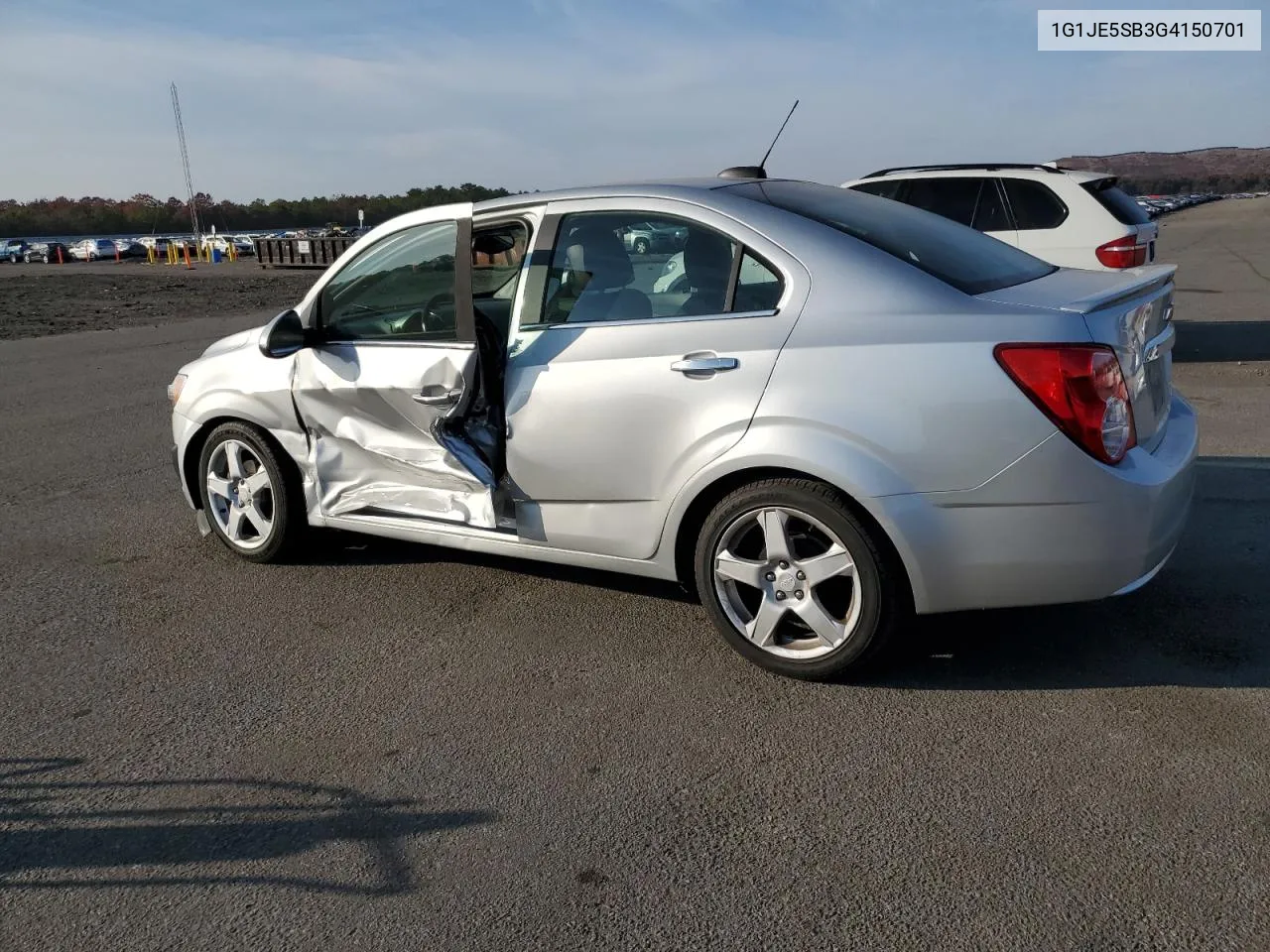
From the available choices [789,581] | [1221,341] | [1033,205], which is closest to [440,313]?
[789,581]

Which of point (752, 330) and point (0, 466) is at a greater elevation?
point (752, 330)

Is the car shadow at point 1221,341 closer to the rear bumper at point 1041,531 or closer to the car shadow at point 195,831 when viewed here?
the rear bumper at point 1041,531

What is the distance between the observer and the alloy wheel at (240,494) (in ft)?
17.5

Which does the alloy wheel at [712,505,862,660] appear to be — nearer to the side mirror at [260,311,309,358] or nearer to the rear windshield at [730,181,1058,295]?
the rear windshield at [730,181,1058,295]

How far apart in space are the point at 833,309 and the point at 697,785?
162 cm

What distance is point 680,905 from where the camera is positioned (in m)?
2.71

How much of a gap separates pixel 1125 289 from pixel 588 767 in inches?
95.7

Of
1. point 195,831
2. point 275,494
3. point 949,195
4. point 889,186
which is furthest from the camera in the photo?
point 889,186

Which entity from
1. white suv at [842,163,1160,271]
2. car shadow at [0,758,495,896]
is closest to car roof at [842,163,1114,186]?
white suv at [842,163,1160,271]

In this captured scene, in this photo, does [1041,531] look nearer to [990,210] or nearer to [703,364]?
[703,364]

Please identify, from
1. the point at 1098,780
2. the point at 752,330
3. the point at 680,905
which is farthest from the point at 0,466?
the point at 1098,780

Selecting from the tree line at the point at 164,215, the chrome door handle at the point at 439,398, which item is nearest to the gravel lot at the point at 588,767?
the chrome door handle at the point at 439,398

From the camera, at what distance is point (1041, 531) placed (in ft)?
11.5

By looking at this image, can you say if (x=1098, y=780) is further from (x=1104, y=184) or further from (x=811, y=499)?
(x=1104, y=184)
